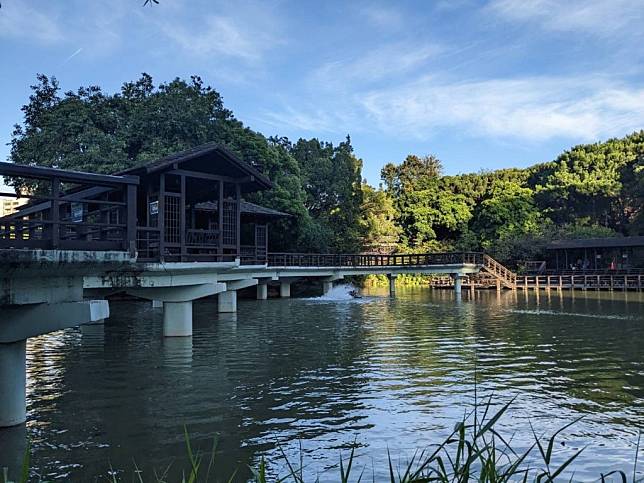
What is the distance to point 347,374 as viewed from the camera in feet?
37.1

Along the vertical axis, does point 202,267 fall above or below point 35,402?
above

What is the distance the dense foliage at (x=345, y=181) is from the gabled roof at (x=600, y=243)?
6.90 feet

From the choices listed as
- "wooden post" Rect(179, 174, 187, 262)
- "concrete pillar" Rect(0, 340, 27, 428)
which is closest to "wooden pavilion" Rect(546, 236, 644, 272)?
"wooden post" Rect(179, 174, 187, 262)

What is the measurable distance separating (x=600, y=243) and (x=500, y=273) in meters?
7.15

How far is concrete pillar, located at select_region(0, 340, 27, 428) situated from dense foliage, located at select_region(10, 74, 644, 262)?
24.2 m

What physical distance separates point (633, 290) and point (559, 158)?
71.4 ft

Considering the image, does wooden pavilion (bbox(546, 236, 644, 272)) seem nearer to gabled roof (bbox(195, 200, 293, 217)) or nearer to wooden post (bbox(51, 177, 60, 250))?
gabled roof (bbox(195, 200, 293, 217))

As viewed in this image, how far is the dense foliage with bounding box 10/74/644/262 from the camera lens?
109ft

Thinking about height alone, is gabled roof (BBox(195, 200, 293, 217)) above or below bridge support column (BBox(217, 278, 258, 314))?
above

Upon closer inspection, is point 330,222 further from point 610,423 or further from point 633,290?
point 610,423

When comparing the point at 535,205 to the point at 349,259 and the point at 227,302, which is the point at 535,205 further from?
the point at 227,302

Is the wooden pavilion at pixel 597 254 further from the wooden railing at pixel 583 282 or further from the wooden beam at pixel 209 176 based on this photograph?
the wooden beam at pixel 209 176

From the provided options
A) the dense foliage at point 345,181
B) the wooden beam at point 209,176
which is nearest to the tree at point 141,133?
the dense foliage at point 345,181

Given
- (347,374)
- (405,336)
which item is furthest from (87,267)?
(405,336)
